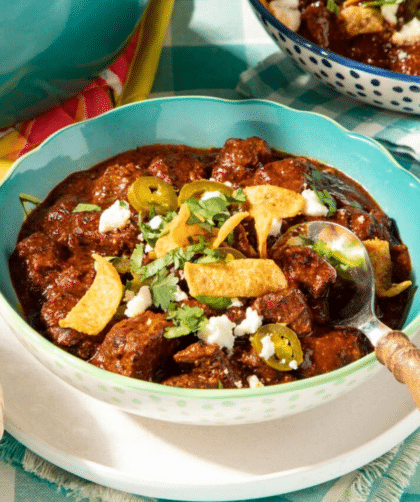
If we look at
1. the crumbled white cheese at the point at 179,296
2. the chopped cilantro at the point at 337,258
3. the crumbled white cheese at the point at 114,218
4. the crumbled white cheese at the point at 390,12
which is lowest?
the chopped cilantro at the point at 337,258

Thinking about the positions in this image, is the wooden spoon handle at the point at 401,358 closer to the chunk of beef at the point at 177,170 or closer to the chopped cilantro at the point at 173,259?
the chopped cilantro at the point at 173,259

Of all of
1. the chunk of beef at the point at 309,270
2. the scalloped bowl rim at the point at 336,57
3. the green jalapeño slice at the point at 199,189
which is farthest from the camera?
the scalloped bowl rim at the point at 336,57

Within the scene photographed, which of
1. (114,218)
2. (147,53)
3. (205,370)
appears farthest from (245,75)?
(205,370)

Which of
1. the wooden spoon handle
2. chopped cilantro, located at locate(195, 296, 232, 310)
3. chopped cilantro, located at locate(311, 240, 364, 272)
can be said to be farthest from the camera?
chopped cilantro, located at locate(311, 240, 364, 272)

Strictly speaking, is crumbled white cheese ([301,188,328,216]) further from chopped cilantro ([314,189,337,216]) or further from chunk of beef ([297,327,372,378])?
chunk of beef ([297,327,372,378])

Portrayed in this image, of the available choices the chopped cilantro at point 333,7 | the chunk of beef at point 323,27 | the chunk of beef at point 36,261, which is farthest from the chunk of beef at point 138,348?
the chopped cilantro at point 333,7

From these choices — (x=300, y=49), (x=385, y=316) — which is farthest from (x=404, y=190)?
(x=300, y=49)

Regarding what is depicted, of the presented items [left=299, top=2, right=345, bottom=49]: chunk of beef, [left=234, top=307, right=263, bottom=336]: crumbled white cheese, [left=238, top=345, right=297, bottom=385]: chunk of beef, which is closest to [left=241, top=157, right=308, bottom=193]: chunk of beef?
[left=234, top=307, right=263, bottom=336]: crumbled white cheese
